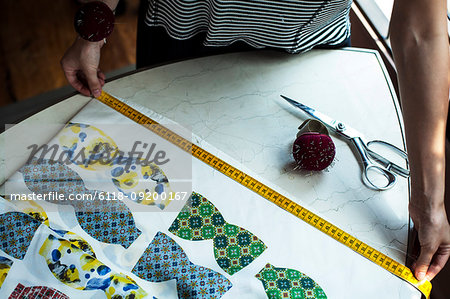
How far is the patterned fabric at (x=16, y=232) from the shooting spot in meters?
0.82

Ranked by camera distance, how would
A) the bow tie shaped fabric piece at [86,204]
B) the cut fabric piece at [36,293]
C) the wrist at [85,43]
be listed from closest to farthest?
the cut fabric piece at [36,293] < the bow tie shaped fabric piece at [86,204] < the wrist at [85,43]

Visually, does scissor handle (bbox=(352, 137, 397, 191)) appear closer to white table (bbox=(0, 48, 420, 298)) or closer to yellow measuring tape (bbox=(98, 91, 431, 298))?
white table (bbox=(0, 48, 420, 298))

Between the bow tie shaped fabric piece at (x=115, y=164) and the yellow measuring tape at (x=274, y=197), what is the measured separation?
84mm

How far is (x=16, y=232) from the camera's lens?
0.83 m

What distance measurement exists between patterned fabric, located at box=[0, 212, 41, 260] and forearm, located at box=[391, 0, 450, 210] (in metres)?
0.74

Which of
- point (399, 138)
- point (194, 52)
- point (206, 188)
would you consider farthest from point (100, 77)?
point (399, 138)

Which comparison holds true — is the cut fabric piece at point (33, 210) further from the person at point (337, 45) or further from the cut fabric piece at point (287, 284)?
the cut fabric piece at point (287, 284)

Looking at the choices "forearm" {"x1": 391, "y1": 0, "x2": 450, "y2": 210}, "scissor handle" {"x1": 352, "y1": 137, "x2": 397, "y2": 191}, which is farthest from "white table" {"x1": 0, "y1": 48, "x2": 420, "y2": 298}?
"forearm" {"x1": 391, "y1": 0, "x2": 450, "y2": 210}

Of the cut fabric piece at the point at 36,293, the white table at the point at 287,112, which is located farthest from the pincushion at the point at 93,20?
the cut fabric piece at the point at 36,293

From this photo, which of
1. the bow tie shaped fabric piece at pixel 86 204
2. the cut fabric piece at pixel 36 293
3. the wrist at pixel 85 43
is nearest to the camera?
the cut fabric piece at pixel 36 293

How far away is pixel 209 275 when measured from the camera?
846 millimetres

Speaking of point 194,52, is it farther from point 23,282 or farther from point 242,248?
point 23,282

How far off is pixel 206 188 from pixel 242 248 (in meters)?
0.15

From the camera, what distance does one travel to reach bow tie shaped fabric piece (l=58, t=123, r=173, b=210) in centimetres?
94
